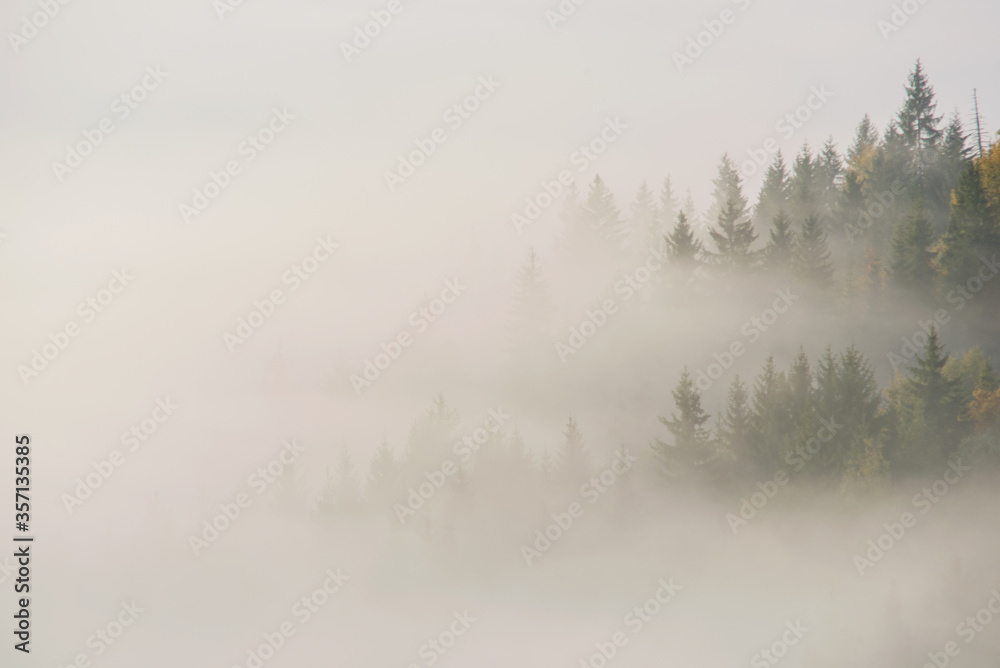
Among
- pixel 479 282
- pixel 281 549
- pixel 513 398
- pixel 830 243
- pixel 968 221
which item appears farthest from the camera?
pixel 479 282

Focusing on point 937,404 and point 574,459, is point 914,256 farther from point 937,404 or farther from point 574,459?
point 574,459

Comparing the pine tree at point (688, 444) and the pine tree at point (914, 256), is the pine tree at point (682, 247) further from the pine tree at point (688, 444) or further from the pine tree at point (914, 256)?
the pine tree at point (688, 444)

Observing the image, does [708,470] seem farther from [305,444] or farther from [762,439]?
[305,444]

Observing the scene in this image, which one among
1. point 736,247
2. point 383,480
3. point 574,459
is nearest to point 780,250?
point 736,247

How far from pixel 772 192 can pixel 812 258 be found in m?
23.9

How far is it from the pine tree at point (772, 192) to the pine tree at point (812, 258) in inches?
814

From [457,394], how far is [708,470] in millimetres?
60914

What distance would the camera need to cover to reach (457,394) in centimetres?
12950

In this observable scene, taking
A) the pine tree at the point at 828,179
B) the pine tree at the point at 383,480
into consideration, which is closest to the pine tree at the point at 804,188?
the pine tree at the point at 828,179

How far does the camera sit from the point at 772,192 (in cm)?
10538

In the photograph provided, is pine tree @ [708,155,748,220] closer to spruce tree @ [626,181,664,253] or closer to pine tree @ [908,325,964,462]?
spruce tree @ [626,181,664,253]

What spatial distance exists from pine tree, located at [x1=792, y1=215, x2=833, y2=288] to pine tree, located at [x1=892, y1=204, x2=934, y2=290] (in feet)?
23.1

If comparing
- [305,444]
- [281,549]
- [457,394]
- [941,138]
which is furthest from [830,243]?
[305,444]

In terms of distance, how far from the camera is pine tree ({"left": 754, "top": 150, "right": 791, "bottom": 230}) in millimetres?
104500
